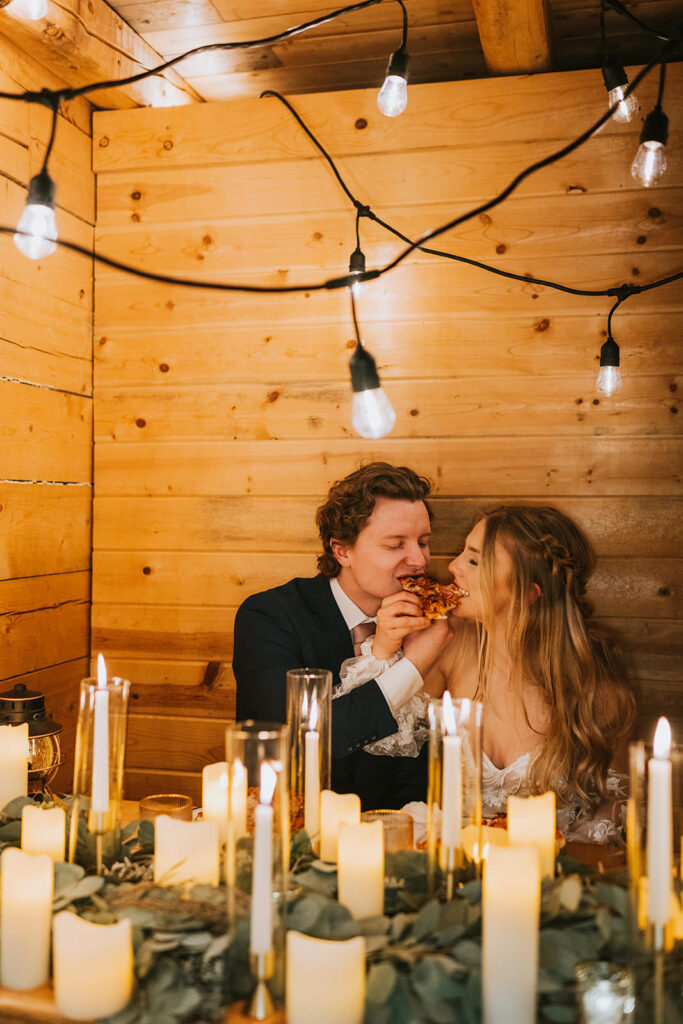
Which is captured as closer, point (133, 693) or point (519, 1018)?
point (519, 1018)

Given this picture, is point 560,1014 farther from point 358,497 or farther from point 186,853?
point 358,497

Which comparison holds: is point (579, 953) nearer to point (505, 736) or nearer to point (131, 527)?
point (505, 736)

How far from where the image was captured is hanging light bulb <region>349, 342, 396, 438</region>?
1.23 meters

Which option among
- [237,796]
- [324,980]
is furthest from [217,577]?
[324,980]

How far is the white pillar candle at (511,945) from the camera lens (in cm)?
97

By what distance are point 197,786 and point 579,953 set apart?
1726 mm

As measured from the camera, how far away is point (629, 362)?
2.33 meters

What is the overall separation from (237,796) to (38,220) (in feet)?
2.85

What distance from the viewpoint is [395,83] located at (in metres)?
1.82

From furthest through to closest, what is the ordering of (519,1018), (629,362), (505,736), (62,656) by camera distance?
(62,656) < (629,362) < (505,736) < (519,1018)

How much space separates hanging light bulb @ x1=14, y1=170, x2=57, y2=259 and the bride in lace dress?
4.37 feet

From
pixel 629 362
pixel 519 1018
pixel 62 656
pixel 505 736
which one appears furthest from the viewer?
pixel 62 656

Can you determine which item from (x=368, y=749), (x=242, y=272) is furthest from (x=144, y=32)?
(x=368, y=749)

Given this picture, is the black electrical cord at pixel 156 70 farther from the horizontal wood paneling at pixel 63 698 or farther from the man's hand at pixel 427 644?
the horizontal wood paneling at pixel 63 698
